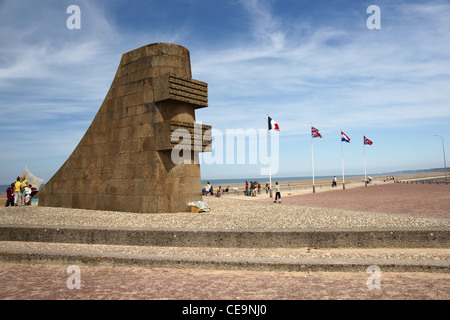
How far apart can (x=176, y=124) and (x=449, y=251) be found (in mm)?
9462

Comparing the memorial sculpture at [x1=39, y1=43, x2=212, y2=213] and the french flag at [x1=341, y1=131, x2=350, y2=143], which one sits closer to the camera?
the memorial sculpture at [x1=39, y1=43, x2=212, y2=213]

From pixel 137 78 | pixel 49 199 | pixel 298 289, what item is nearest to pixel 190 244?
pixel 298 289

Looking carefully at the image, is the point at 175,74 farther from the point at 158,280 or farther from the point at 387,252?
the point at 387,252

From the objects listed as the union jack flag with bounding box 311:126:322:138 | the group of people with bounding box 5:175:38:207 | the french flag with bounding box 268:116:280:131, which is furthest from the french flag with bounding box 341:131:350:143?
the group of people with bounding box 5:175:38:207

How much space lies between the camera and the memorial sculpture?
12.1 meters

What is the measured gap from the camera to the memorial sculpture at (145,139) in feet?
39.6

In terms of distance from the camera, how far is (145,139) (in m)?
12.4

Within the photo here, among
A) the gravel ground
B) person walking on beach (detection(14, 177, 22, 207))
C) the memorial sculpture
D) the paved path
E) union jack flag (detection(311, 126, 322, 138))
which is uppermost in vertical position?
union jack flag (detection(311, 126, 322, 138))

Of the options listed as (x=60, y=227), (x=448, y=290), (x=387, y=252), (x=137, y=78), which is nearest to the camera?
(x=448, y=290)

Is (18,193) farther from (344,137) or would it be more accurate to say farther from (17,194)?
(344,137)

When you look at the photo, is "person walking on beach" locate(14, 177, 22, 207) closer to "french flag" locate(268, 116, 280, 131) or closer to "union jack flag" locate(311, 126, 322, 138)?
"french flag" locate(268, 116, 280, 131)

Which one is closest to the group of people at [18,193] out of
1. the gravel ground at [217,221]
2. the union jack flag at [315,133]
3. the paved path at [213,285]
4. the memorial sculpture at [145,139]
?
the memorial sculpture at [145,139]

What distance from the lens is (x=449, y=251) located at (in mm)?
7207

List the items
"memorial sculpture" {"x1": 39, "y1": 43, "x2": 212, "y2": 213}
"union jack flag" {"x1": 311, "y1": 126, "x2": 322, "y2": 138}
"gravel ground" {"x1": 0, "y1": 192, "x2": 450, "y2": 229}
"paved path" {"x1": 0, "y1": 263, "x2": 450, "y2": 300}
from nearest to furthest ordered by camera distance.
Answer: "paved path" {"x1": 0, "y1": 263, "x2": 450, "y2": 300} → "gravel ground" {"x1": 0, "y1": 192, "x2": 450, "y2": 229} → "memorial sculpture" {"x1": 39, "y1": 43, "x2": 212, "y2": 213} → "union jack flag" {"x1": 311, "y1": 126, "x2": 322, "y2": 138}
